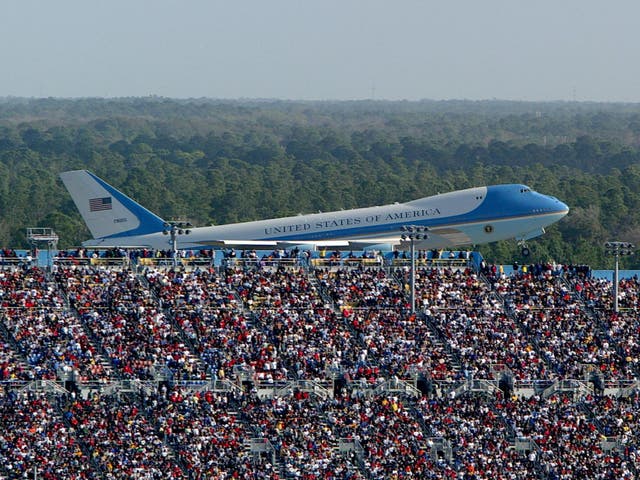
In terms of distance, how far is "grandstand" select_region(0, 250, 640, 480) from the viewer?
2763 inches

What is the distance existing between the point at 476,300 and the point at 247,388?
673 inches

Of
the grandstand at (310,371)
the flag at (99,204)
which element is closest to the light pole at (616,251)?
the grandstand at (310,371)

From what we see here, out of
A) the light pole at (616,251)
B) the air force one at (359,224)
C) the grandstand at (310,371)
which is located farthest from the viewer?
the air force one at (359,224)

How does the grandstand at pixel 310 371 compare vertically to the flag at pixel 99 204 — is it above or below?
below

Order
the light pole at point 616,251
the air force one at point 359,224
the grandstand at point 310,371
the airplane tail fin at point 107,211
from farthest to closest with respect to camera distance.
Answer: the airplane tail fin at point 107,211 < the air force one at point 359,224 < the light pole at point 616,251 < the grandstand at point 310,371

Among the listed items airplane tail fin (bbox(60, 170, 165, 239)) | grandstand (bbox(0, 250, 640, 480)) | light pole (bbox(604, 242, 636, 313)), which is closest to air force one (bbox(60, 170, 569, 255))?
airplane tail fin (bbox(60, 170, 165, 239))

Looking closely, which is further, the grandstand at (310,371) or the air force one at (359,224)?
the air force one at (359,224)

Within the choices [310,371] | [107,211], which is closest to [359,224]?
[107,211]

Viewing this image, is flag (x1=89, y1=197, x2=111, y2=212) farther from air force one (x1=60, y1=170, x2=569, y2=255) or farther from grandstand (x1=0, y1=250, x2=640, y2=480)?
grandstand (x1=0, y1=250, x2=640, y2=480)

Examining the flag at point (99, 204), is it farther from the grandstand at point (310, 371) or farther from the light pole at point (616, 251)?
the light pole at point (616, 251)

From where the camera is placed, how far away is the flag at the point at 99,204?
11162 centimetres

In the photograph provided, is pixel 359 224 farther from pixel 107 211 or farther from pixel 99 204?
pixel 99 204

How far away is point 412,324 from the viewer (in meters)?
82.9

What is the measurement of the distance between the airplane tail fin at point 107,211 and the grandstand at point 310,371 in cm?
2018
